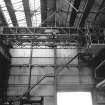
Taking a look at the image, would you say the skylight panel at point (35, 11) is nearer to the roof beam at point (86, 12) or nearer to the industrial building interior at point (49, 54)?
the industrial building interior at point (49, 54)

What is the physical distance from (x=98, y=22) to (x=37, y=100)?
12224mm

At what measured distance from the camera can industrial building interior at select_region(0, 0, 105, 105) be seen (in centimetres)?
2097

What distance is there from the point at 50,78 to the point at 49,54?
3453 millimetres

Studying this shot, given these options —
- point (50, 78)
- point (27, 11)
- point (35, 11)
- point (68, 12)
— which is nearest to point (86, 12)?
point (68, 12)

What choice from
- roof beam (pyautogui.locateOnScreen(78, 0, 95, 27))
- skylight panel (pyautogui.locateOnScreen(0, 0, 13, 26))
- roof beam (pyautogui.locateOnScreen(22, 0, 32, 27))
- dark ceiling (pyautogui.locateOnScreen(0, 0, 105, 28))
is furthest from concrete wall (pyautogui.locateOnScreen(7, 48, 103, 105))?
roof beam (pyautogui.locateOnScreen(78, 0, 95, 27))

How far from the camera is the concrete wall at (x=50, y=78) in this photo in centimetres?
2538

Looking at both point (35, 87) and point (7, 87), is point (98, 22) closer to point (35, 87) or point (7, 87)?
point (35, 87)

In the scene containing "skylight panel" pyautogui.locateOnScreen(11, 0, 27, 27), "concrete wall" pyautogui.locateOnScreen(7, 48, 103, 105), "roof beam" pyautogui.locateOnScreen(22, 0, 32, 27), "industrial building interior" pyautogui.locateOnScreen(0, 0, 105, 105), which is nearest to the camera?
"skylight panel" pyautogui.locateOnScreen(11, 0, 27, 27)

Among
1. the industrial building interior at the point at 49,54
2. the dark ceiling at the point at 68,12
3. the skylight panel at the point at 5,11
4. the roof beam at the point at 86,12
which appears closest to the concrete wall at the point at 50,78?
the industrial building interior at the point at 49,54

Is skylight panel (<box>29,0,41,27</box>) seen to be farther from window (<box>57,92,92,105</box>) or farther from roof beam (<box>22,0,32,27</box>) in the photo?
→ window (<box>57,92,92,105</box>)

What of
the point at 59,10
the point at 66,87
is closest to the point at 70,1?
the point at 59,10

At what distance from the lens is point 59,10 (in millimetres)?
21328

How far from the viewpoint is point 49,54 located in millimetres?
27312

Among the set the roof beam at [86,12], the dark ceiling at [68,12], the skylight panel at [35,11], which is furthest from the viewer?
the skylight panel at [35,11]
